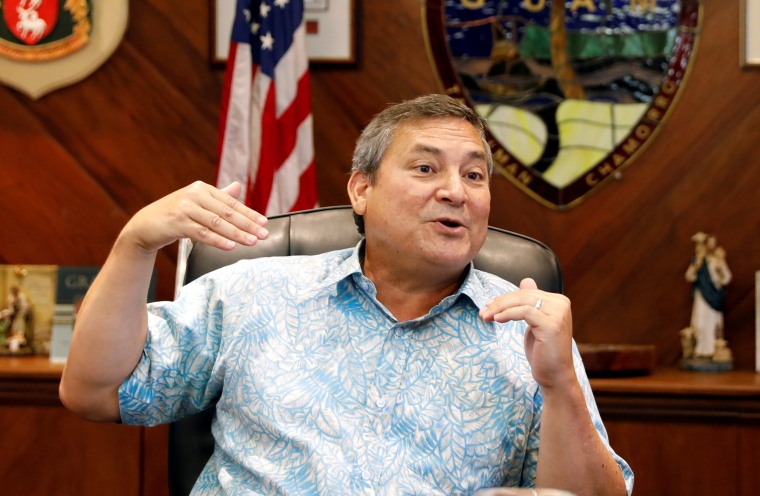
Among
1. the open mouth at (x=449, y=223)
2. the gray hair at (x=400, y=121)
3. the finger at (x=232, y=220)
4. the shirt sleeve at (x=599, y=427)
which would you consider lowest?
the shirt sleeve at (x=599, y=427)

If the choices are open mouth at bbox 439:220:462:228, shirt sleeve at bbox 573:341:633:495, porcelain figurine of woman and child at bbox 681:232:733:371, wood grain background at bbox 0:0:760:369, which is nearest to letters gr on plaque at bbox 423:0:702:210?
wood grain background at bbox 0:0:760:369

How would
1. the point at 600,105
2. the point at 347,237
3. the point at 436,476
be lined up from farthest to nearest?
the point at 600,105 < the point at 347,237 < the point at 436,476

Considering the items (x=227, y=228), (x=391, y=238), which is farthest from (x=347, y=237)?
(x=227, y=228)

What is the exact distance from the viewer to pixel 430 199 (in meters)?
1.83

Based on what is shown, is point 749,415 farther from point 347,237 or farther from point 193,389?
point 193,389

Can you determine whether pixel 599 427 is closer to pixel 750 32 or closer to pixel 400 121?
pixel 400 121

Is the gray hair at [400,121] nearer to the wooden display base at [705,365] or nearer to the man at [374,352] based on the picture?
the man at [374,352]

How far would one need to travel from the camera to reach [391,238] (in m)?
1.87

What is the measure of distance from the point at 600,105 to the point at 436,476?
1.89 m

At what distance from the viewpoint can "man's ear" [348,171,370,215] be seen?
197 centimetres

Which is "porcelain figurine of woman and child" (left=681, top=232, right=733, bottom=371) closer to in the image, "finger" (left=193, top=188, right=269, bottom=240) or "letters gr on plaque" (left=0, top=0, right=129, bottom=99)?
"finger" (left=193, top=188, right=269, bottom=240)

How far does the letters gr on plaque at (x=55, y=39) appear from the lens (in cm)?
339

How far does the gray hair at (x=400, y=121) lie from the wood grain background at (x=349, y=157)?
1.37m

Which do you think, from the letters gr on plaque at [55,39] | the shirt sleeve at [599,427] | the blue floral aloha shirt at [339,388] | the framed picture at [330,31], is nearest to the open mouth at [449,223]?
the blue floral aloha shirt at [339,388]
